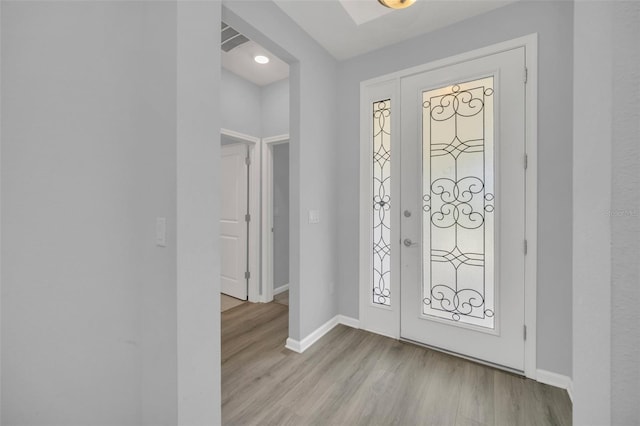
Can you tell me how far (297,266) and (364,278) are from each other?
0.73 meters

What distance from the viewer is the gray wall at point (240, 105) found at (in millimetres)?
2950

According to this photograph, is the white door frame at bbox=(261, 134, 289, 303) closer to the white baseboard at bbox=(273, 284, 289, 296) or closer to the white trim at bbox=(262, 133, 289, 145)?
the white trim at bbox=(262, 133, 289, 145)

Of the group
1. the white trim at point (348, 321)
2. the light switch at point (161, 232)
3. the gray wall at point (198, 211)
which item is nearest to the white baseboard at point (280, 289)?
the white trim at point (348, 321)

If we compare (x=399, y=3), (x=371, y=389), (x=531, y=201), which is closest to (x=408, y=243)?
(x=531, y=201)

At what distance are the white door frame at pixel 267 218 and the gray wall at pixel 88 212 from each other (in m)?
2.08

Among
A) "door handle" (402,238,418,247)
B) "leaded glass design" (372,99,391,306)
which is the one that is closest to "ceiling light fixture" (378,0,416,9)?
"leaded glass design" (372,99,391,306)

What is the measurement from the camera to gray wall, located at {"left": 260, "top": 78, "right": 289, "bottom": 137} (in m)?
3.23

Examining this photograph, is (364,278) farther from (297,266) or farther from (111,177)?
(111,177)

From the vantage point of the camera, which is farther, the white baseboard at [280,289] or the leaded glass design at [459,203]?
the white baseboard at [280,289]

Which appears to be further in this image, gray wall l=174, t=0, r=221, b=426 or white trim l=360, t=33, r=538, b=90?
white trim l=360, t=33, r=538, b=90

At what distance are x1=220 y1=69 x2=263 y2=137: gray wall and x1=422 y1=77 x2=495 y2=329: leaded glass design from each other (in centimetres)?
202

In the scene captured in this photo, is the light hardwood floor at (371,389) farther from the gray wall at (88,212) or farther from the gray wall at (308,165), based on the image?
the gray wall at (88,212)

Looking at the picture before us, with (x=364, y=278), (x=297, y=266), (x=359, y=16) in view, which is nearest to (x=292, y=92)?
(x=359, y=16)

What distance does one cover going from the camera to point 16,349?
3.40 feet
